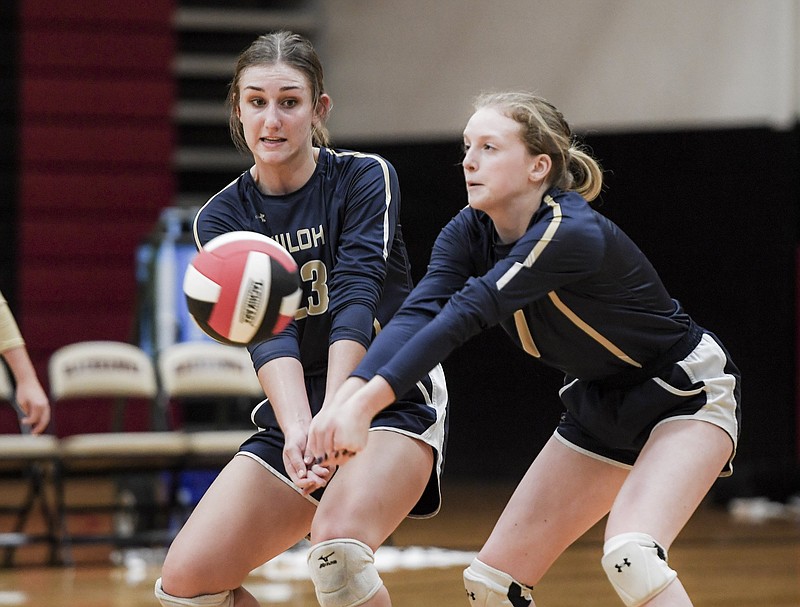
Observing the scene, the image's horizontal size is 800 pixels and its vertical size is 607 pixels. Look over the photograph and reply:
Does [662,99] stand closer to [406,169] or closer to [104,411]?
[406,169]

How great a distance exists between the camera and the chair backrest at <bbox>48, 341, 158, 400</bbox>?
7.17m

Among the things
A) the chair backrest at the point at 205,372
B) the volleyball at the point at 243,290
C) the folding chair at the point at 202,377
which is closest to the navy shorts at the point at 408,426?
the volleyball at the point at 243,290

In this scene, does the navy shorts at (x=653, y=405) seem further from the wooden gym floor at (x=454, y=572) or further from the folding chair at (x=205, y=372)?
the folding chair at (x=205, y=372)

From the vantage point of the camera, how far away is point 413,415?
3053 millimetres

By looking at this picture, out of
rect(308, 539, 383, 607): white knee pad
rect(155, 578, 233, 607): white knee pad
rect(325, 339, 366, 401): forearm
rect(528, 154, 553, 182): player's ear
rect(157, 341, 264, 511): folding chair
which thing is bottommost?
rect(157, 341, 264, 511): folding chair

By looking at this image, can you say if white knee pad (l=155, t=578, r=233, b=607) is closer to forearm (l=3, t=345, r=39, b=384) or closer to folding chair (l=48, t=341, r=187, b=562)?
forearm (l=3, t=345, r=39, b=384)

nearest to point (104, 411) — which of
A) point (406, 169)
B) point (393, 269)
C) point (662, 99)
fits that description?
point (406, 169)

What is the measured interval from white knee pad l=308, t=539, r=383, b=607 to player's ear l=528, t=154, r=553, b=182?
0.96 metres

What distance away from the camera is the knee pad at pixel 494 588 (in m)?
3.05

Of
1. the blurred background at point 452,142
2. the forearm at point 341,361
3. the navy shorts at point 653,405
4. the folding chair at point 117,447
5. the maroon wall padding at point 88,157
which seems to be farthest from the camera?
the maroon wall padding at point 88,157

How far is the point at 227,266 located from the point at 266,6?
8.59 m

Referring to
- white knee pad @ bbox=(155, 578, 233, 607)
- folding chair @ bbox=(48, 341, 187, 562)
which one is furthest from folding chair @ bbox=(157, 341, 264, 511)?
white knee pad @ bbox=(155, 578, 233, 607)

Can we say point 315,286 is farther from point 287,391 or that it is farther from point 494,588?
point 494,588

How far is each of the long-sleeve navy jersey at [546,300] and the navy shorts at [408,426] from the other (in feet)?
0.91
